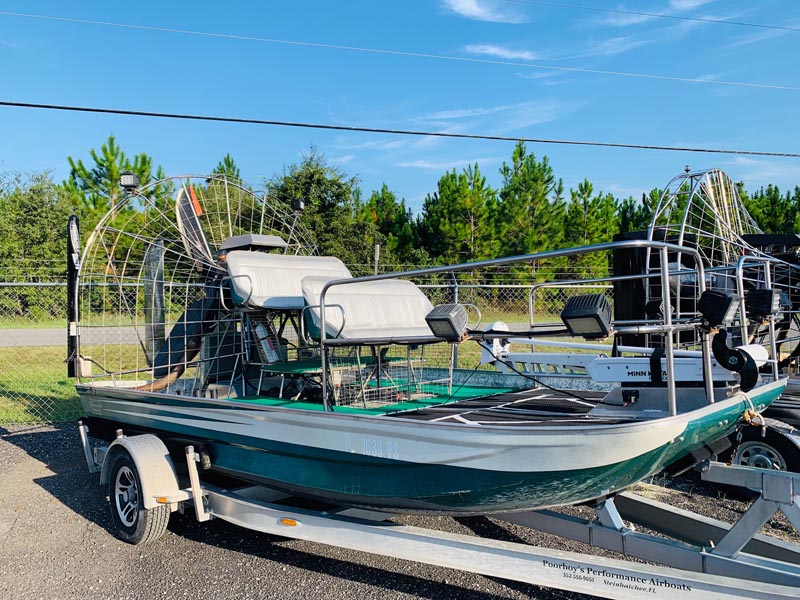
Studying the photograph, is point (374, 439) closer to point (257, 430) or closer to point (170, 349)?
point (257, 430)

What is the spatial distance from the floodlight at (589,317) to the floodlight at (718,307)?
55 cm

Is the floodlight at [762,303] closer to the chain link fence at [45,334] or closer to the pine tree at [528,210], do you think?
the chain link fence at [45,334]

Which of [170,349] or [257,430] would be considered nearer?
[257,430]

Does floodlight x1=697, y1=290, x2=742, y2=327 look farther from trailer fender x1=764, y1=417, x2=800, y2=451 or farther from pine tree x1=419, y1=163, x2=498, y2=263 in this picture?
pine tree x1=419, y1=163, x2=498, y2=263

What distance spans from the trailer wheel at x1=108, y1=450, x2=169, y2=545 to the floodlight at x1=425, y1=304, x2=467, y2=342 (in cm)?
276

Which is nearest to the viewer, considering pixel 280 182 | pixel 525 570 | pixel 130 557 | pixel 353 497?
pixel 525 570

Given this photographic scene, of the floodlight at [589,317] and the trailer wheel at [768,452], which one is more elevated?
the floodlight at [589,317]

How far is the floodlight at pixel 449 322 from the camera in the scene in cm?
371

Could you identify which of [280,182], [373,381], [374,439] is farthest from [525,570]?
[280,182]

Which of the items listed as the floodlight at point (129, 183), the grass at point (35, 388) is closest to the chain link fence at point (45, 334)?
the grass at point (35, 388)

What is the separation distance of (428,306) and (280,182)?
993 inches

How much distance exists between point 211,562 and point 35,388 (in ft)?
30.4

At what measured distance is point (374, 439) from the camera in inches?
149

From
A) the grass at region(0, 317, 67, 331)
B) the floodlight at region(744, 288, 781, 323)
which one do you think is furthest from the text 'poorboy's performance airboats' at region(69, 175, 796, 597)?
the grass at region(0, 317, 67, 331)
